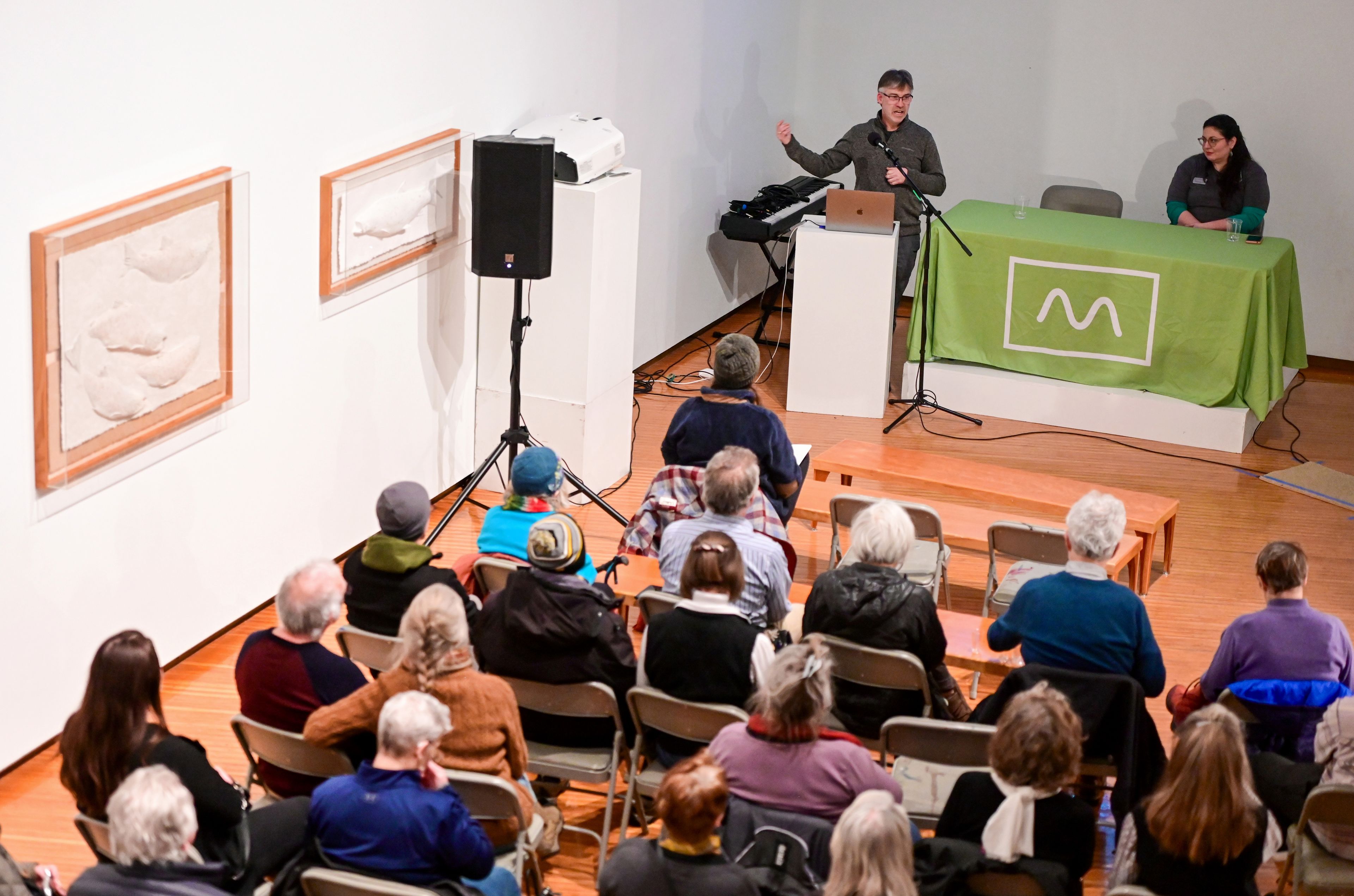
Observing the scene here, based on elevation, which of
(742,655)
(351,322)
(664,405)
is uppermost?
(351,322)

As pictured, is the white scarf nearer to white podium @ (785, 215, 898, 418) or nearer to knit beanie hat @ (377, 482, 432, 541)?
knit beanie hat @ (377, 482, 432, 541)

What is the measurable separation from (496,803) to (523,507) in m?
1.41

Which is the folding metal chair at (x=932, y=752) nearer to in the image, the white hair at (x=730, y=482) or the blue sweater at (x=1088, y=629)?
the blue sweater at (x=1088, y=629)

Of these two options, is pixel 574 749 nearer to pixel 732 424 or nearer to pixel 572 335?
pixel 732 424

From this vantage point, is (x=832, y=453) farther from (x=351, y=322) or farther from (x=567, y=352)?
(x=351, y=322)

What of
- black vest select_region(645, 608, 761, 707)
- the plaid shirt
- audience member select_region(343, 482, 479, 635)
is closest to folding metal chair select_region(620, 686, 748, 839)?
black vest select_region(645, 608, 761, 707)

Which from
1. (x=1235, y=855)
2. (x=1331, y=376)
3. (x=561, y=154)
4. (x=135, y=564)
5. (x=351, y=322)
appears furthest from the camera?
(x=1331, y=376)

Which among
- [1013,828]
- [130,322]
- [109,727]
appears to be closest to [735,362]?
[130,322]

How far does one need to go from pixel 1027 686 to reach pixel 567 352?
3.57m

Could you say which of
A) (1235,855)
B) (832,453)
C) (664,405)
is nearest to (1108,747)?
(1235,855)

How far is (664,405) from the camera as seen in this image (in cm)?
852

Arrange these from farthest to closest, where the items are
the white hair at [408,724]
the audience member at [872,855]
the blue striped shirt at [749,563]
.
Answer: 1. the blue striped shirt at [749,563]
2. the white hair at [408,724]
3. the audience member at [872,855]

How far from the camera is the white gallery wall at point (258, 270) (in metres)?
4.20

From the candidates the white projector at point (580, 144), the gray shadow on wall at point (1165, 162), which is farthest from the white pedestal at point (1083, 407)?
the white projector at point (580, 144)
